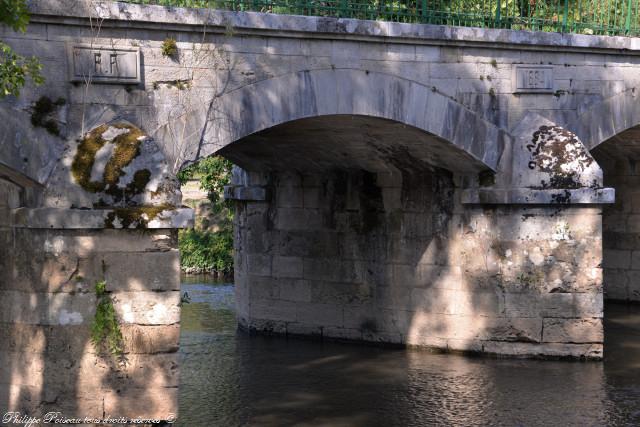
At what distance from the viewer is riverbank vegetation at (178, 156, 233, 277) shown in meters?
17.6

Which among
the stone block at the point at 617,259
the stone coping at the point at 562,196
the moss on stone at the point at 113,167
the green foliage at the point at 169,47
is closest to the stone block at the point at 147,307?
the moss on stone at the point at 113,167

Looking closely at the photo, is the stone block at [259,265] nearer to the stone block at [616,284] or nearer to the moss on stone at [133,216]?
the moss on stone at [133,216]

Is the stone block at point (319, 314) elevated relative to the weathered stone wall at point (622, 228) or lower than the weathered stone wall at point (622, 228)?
lower

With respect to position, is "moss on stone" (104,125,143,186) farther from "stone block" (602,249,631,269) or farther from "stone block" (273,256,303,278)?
"stone block" (602,249,631,269)

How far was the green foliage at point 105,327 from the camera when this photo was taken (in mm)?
7480

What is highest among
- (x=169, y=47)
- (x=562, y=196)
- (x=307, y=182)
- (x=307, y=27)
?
(x=307, y=27)

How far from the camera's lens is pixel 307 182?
12406 mm

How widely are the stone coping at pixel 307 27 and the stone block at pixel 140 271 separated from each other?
1.99 m

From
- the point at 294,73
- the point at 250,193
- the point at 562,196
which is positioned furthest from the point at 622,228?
the point at 294,73

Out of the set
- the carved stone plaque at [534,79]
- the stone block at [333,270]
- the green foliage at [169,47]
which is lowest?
→ the stone block at [333,270]

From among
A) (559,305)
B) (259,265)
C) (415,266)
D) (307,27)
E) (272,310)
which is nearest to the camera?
(307,27)

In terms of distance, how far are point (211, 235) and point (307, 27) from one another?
10.7 metres

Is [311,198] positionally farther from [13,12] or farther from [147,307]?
[13,12]

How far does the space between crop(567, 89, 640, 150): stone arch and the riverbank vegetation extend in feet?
26.0
